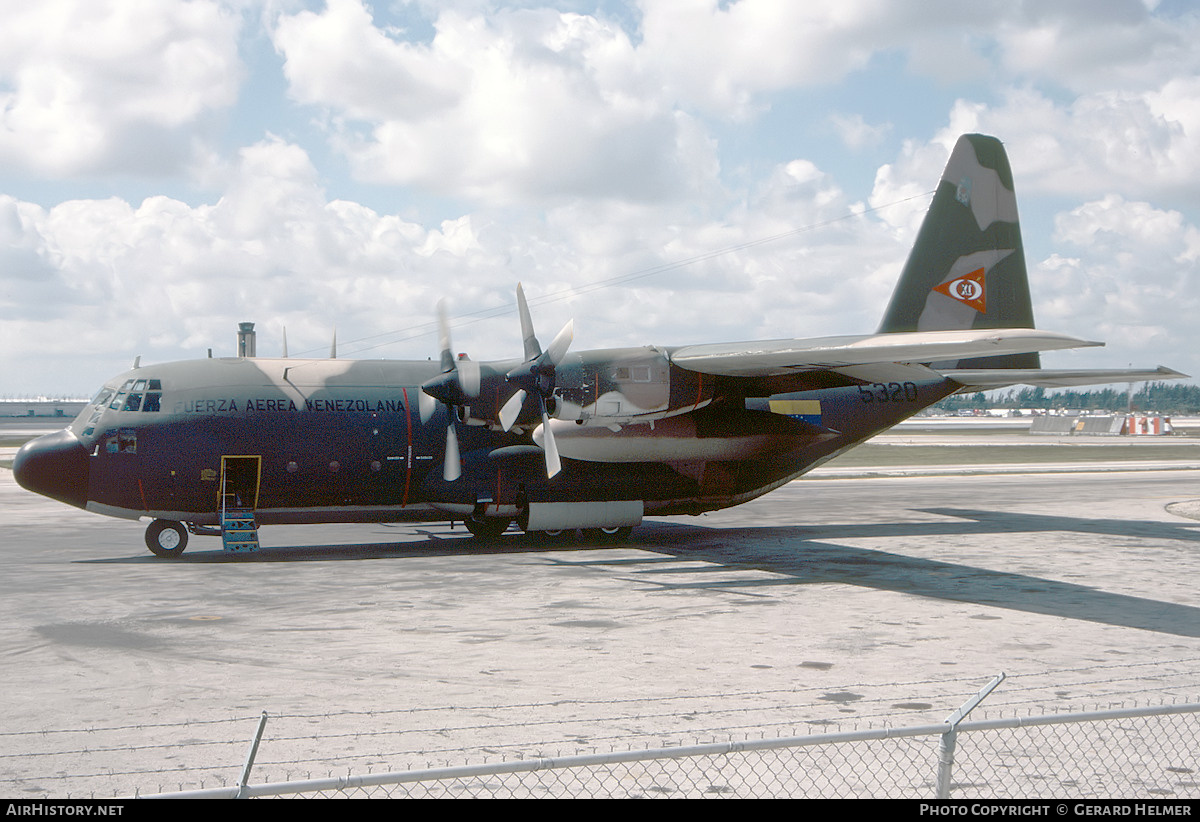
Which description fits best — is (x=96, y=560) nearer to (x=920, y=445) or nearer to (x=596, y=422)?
(x=596, y=422)

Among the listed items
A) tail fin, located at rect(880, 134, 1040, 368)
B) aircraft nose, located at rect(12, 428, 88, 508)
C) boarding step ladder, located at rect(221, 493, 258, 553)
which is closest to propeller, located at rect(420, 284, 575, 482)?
boarding step ladder, located at rect(221, 493, 258, 553)

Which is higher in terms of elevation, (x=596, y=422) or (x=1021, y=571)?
(x=596, y=422)

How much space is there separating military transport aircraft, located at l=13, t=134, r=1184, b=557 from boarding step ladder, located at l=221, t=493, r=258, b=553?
0.05 metres

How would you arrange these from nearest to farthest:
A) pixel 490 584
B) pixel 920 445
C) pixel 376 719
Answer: pixel 376 719, pixel 490 584, pixel 920 445

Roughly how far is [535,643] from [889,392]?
16.1 meters

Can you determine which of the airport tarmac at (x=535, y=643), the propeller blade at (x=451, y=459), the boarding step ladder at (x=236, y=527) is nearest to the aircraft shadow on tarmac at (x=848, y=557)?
the airport tarmac at (x=535, y=643)

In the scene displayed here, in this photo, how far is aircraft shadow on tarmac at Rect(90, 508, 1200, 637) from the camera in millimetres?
17125

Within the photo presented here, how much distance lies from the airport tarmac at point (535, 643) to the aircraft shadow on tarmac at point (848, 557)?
0.41 feet

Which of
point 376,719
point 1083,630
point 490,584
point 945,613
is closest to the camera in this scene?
point 376,719

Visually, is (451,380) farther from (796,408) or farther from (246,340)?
(246,340)

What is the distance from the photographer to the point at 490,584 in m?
19.3

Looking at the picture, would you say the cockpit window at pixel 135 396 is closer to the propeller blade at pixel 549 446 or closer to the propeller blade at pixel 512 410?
the propeller blade at pixel 512 410
